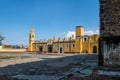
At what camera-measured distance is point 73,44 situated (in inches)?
2571

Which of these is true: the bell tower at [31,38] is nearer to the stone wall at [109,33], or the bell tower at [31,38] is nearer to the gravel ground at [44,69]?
the gravel ground at [44,69]

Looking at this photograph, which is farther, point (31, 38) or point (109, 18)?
point (31, 38)

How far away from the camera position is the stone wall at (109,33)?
42.8ft

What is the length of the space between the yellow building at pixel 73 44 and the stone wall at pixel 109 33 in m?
46.8

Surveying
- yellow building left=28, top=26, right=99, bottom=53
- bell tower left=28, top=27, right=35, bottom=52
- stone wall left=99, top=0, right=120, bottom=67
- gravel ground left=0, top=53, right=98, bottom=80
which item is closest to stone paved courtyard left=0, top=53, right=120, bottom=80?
gravel ground left=0, top=53, right=98, bottom=80

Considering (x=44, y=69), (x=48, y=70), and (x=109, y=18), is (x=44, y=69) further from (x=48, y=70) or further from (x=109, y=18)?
(x=109, y=18)

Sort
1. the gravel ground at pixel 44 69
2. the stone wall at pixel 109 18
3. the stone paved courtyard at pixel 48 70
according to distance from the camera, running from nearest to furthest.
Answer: the stone paved courtyard at pixel 48 70 → the gravel ground at pixel 44 69 → the stone wall at pixel 109 18

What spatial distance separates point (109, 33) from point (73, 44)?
51754 mm

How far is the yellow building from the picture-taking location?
61.3m

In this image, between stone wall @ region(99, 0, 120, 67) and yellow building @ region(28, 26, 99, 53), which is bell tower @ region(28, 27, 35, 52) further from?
stone wall @ region(99, 0, 120, 67)

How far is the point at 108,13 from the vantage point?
45.0ft

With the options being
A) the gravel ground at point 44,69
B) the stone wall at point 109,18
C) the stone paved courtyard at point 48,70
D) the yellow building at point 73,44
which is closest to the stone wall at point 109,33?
the stone wall at point 109,18

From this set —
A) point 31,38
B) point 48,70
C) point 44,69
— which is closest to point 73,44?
point 31,38

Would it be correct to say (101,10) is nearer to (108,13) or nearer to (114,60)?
(108,13)
